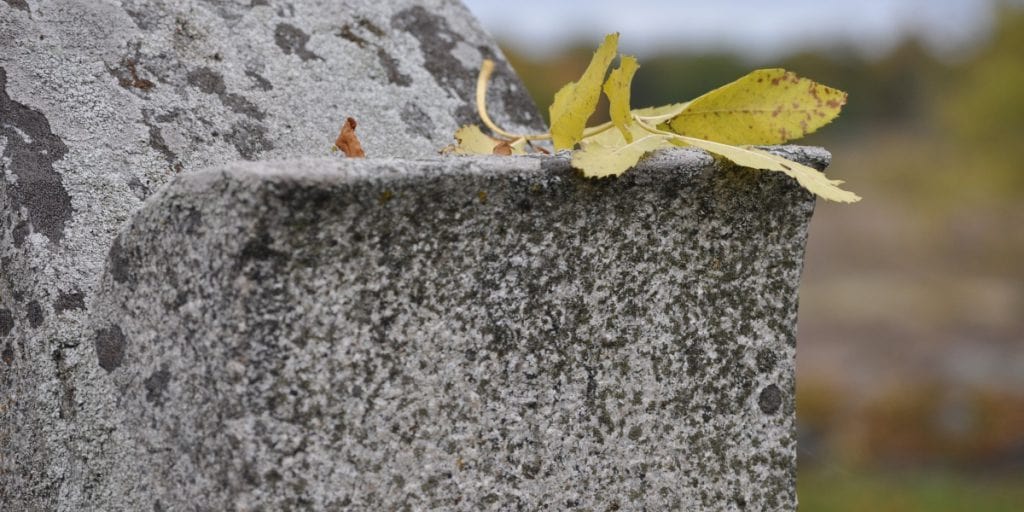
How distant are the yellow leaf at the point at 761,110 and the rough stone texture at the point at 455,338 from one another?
0.07m

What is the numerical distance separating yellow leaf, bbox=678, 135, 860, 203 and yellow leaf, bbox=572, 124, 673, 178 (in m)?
0.07

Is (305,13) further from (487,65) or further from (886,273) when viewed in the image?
(886,273)

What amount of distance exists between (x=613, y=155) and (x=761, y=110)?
32 centimetres

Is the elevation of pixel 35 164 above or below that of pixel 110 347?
above

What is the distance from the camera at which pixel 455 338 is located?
0.94 metres

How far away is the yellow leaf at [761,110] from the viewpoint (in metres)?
1.19

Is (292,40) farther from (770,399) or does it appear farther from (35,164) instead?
(770,399)

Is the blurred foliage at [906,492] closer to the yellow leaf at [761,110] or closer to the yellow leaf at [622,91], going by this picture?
the yellow leaf at [761,110]

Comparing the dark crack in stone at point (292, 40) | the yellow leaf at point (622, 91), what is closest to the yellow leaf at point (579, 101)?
the yellow leaf at point (622, 91)

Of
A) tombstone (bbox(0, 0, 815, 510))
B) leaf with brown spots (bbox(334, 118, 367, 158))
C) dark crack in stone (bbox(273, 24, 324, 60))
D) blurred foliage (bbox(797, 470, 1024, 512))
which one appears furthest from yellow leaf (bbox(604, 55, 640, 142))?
blurred foliage (bbox(797, 470, 1024, 512))

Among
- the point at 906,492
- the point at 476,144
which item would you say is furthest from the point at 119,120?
the point at 906,492

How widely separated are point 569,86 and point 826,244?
16.0m

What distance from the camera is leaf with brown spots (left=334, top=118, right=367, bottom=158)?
1215 mm

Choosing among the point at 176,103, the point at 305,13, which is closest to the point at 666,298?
the point at 176,103
